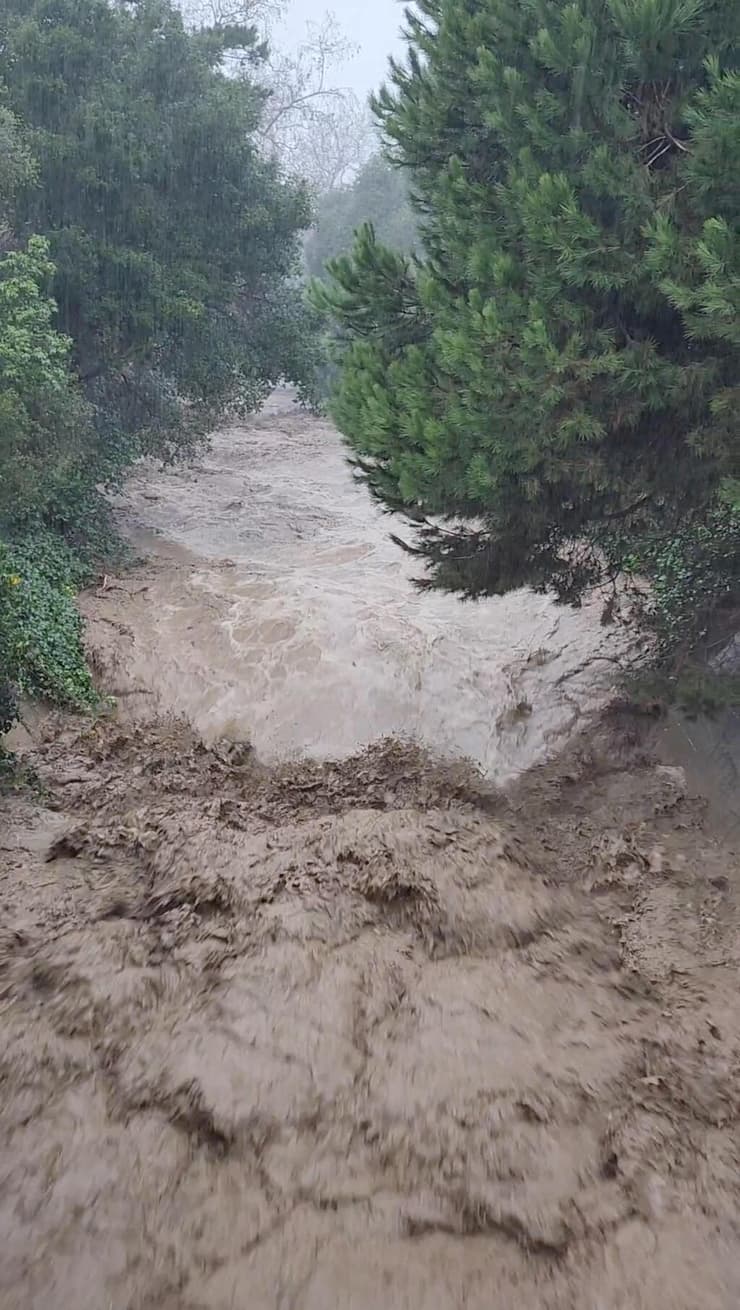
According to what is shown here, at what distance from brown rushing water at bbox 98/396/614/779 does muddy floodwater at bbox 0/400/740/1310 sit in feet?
3.51

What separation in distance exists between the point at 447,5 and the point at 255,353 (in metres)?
8.65

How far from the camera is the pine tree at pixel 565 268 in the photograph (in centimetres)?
466

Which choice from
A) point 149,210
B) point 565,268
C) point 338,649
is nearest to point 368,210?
point 149,210

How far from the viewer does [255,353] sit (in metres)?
13.7

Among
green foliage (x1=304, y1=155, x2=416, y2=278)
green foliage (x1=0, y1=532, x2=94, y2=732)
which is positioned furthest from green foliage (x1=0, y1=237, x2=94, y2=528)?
green foliage (x1=304, y1=155, x2=416, y2=278)

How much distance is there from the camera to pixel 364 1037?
3.19 meters

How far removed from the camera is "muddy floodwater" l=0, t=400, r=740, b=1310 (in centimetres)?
241

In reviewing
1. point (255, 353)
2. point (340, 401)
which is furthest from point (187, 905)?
point (255, 353)

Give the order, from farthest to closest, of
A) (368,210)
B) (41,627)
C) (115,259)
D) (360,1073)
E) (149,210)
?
(368,210) < (149,210) < (115,259) < (41,627) < (360,1073)

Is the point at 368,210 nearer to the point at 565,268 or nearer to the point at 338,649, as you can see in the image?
the point at 338,649

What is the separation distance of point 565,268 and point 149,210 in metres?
9.18

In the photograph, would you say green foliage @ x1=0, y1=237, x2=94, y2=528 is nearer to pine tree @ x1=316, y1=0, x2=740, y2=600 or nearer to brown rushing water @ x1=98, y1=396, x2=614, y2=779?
brown rushing water @ x1=98, y1=396, x2=614, y2=779

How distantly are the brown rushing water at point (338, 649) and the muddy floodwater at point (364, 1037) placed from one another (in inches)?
42.1

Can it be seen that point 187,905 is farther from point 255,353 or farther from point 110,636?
point 255,353
